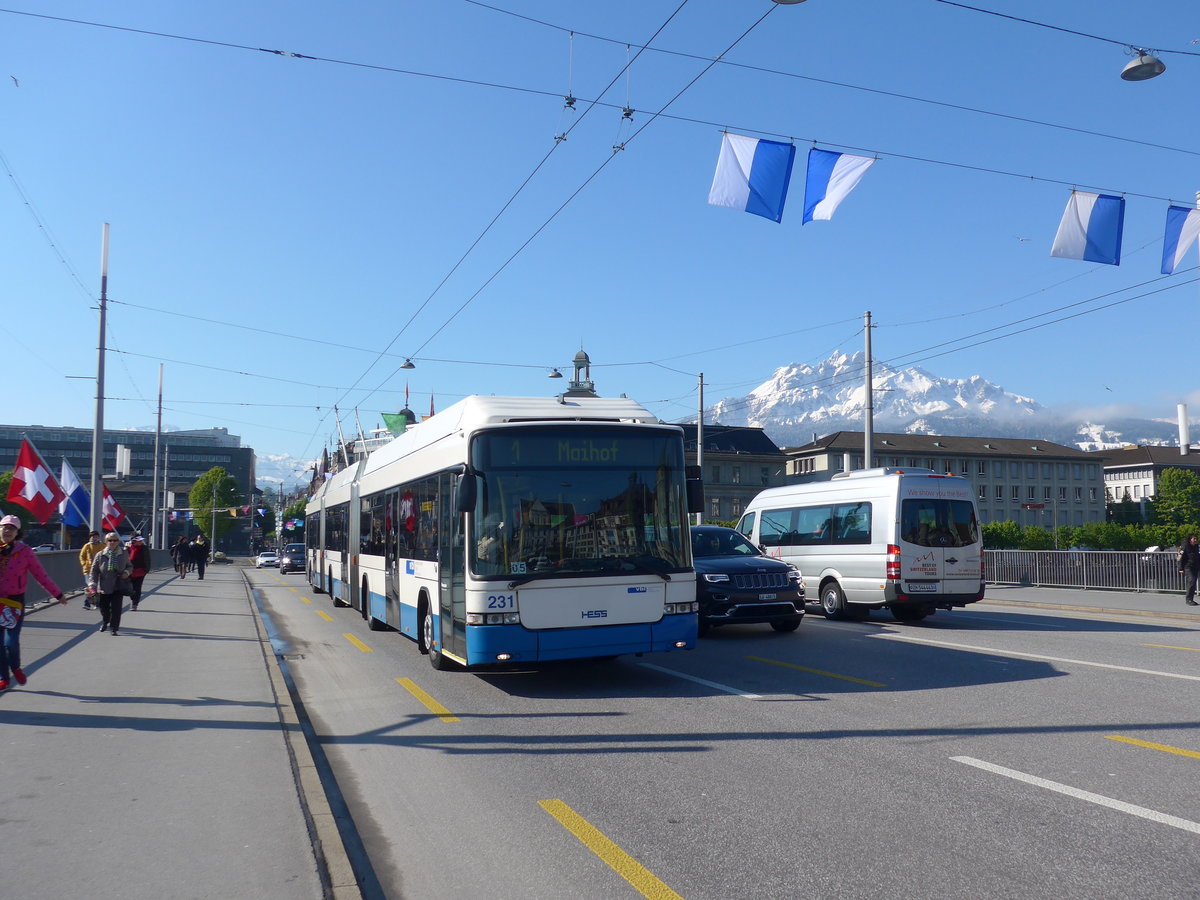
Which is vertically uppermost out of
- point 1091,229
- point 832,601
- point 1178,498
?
point 1091,229

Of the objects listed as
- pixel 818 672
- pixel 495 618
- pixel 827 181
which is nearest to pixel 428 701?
pixel 495 618

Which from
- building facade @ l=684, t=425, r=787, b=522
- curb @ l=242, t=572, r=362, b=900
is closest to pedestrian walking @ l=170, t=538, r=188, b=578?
curb @ l=242, t=572, r=362, b=900

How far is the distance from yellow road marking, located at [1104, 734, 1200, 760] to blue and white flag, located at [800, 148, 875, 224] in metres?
9.41

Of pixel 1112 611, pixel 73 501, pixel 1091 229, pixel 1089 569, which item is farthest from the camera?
pixel 1089 569

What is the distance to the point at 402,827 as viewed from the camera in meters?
5.66

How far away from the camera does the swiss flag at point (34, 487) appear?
22.0 meters

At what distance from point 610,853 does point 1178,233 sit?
17309mm

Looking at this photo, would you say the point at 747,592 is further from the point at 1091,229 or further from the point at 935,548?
the point at 1091,229

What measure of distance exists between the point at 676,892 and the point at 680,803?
4.83 feet

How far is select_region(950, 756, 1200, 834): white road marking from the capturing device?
534 centimetres

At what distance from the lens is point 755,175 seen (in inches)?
584

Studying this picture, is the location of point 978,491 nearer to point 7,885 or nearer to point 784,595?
point 784,595

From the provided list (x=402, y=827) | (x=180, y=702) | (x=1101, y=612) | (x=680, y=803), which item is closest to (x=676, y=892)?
(x=680, y=803)

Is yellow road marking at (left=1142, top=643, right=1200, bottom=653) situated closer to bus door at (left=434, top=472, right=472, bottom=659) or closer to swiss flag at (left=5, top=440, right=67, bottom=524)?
bus door at (left=434, top=472, right=472, bottom=659)
